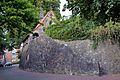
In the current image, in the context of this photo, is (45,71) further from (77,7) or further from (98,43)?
(77,7)

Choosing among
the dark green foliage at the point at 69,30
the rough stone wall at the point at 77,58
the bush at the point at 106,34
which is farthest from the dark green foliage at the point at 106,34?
Answer: the dark green foliage at the point at 69,30

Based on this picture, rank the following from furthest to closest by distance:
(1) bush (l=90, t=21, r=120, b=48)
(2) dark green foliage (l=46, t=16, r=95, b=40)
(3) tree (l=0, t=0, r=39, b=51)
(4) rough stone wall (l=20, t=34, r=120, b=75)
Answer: (2) dark green foliage (l=46, t=16, r=95, b=40) < (4) rough stone wall (l=20, t=34, r=120, b=75) < (1) bush (l=90, t=21, r=120, b=48) < (3) tree (l=0, t=0, r=39, b=51)

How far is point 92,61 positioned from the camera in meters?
22.7

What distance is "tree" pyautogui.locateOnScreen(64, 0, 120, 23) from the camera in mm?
5700

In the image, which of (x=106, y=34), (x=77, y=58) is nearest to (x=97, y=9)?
(x=106, y=34)

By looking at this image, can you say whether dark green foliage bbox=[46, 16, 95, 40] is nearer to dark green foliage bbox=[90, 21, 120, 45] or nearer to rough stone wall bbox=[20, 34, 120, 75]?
rough stone wall bbox=[20, 34, 120, 75]

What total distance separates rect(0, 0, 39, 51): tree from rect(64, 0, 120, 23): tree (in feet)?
40.9

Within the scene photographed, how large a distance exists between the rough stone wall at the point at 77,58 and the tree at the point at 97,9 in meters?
15.9

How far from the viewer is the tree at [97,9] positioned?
5.70m

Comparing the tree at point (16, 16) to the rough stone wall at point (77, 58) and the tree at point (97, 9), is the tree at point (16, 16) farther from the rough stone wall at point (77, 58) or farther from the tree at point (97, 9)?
the tree at point (97, 9)

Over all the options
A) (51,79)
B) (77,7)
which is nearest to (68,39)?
(51,79)

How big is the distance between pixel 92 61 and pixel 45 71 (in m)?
5.82

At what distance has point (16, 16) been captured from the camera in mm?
19344

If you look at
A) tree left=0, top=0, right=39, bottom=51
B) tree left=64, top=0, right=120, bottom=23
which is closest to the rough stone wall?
tree left=0, top=0, right=39, bottom=51
